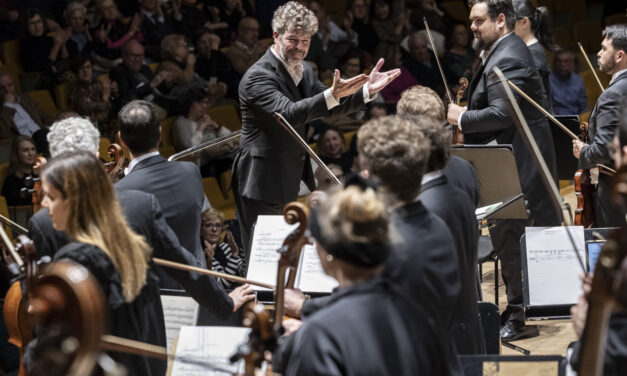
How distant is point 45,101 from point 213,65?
1399mm

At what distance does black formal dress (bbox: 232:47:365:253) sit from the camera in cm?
400

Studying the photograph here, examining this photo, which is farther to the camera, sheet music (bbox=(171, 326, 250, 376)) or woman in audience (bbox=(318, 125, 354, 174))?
woman in audience (bbox=(318, 125, 354, 174))

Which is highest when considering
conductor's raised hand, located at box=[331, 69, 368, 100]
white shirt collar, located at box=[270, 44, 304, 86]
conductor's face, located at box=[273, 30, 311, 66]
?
conductor's face, located at box=[273, 30, 311, 66]

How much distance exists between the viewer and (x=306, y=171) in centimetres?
429

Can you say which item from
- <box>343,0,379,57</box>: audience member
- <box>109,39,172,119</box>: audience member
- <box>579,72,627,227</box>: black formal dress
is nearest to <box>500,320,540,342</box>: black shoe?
<box>579,72,627,227</box>: black formal dress

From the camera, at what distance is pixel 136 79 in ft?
22.3

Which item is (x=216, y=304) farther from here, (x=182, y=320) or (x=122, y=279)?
(x=122, y=279)

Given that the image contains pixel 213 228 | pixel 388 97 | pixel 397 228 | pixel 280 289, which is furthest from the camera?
pixel 388 97

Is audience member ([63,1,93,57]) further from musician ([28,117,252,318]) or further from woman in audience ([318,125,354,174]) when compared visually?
musician ([28,117,252,318])

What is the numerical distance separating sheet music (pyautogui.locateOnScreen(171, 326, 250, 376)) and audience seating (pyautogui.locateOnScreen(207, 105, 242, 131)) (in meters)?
4.51

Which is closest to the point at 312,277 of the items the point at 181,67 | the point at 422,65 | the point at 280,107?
the point at 280,107

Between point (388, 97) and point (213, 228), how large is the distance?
10.5 feet

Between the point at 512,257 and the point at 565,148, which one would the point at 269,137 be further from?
the point at 565,148

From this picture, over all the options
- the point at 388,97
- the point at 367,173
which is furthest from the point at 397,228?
the point at 388,97
